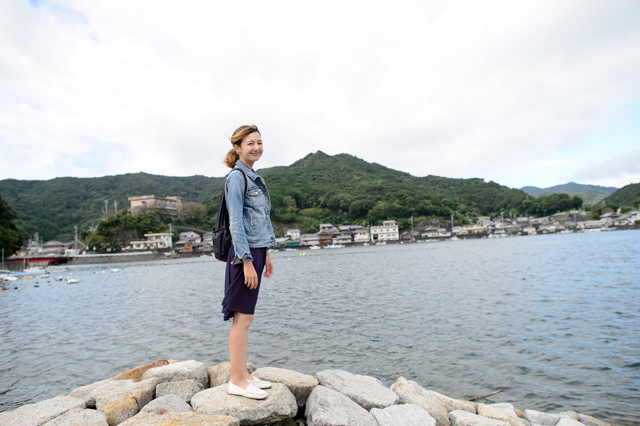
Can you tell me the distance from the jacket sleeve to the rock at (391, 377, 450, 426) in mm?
2759

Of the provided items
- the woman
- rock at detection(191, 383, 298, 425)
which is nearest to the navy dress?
the woman

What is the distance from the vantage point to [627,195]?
12456 centimetres

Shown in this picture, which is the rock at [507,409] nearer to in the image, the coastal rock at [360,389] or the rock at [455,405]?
the rock at [455,405]

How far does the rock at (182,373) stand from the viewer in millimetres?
4164

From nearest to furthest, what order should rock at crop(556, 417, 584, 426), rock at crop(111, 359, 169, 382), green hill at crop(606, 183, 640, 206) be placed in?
rock at crop(556, 417, 584, 426), rock at crop(111, 359, 169, 382), green hill at crop(606, 183, 640, 206)

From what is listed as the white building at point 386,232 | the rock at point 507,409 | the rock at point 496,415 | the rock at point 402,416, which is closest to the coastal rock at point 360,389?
the rock at point 402,416

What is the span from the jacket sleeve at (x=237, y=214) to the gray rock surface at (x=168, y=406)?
1.67 meters

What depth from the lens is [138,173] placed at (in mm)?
146875

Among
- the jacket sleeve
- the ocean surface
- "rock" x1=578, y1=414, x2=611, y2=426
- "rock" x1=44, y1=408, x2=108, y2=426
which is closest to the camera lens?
the jacket sleeve

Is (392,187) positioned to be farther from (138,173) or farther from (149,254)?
(138,173)

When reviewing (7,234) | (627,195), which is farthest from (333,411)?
(627,195)

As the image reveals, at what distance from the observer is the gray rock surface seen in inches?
127

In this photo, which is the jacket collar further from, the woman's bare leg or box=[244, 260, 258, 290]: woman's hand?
the woman's bare leg

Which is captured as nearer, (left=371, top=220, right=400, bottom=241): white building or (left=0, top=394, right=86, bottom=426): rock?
(left=0, top=394, right=86, bottom=426): rock
